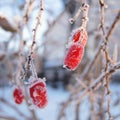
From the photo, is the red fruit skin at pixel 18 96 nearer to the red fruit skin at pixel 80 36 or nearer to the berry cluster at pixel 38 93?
the berry cluster at pixel 38 93

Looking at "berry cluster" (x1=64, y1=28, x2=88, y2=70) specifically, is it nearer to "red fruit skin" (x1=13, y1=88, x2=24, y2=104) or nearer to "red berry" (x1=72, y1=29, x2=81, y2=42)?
"red berry" (x1=72, y1=29, x2=81, y2=42)

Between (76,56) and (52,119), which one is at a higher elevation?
(52,119)

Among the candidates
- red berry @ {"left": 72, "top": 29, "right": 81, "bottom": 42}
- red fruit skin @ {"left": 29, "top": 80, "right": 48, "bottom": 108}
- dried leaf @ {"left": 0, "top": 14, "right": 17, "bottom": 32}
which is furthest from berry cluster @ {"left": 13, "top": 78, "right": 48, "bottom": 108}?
dried leaf @ {"left": 0, "top": 14, "right": 17, "bottom": 32}

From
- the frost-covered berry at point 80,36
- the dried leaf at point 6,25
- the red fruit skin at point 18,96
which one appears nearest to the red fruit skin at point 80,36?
the frost-covered berry at point 80,36

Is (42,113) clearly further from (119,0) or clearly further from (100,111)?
(100,111)

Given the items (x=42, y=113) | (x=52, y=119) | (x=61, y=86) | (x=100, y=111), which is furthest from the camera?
(x=61, y=86)

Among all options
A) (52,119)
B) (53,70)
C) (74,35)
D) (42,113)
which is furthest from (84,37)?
(53,70)
